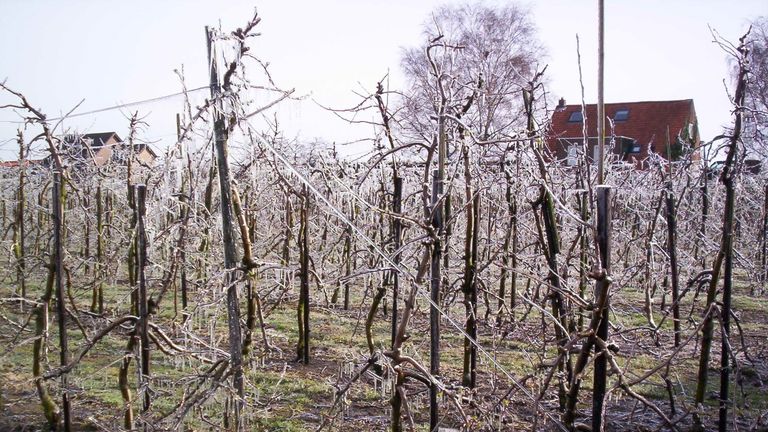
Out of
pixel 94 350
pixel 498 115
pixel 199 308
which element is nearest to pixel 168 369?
pixel 94 350

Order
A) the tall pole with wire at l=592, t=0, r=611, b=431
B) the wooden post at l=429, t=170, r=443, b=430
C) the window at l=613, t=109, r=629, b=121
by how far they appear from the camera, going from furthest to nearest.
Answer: the window at l=613, t=109, r=629, b=121 < the wooden post at l=429, t=170, r=443, b=430 < the tall pole with wire at l=592, t=0, r=611, b=431

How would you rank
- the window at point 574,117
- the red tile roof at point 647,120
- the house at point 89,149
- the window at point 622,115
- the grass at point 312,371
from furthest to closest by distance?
the window at point 622,115 → the window at point 574,117 → the red tile roof at point 647,120 → the house at point 89,149 → the grass at point 312,371

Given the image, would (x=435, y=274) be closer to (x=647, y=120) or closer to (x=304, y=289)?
(x=304, y=289)

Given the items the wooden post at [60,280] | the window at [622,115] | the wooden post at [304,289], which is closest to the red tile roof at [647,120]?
the window at [622,115]

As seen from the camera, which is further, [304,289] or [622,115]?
[622,115]

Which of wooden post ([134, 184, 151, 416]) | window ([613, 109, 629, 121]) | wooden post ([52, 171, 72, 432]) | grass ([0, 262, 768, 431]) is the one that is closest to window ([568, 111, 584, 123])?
window ([613, 109, 629, 121])

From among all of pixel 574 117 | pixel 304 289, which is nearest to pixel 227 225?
pixel 304 289

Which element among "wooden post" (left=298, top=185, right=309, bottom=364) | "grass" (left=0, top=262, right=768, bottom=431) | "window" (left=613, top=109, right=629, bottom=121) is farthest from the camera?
"window" (left=613, top=109, right=629, bottom=121)

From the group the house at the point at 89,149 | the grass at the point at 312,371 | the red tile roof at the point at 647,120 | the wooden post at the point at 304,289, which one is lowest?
the grass at the point at 312,371

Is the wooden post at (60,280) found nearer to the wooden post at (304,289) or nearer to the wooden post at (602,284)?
the wooden post at (304,289)

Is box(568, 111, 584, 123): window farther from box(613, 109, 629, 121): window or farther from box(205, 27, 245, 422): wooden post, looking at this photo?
box(205, 27, 245, 422): wooden post

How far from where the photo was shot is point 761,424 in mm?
4152

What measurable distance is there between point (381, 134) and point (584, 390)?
9.64 feet

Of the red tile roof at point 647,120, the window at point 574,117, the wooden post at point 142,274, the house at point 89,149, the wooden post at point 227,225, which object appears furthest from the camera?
the window at point 574,117
